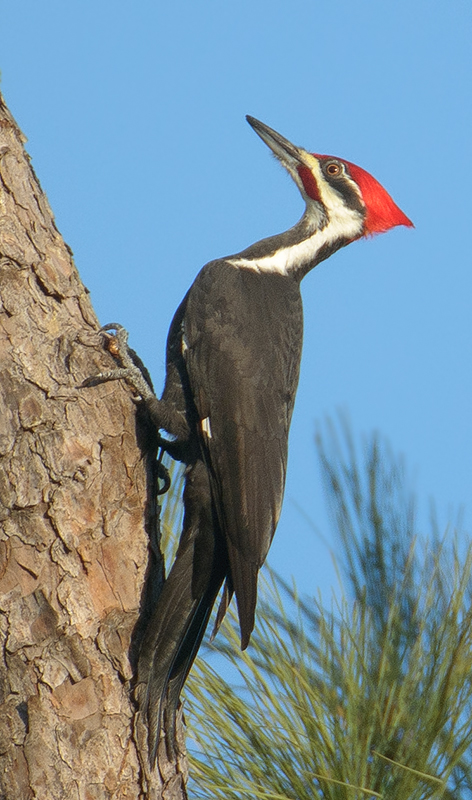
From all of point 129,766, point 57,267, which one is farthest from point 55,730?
point 57,267

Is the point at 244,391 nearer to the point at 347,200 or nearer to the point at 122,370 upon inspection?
the point at 122,370

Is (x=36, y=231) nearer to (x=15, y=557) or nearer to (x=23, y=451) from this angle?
(x=23, y=451)

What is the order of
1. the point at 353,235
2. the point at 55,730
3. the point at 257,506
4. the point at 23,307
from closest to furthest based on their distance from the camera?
the point at 55,730 → the point at 23,307 → the point at 257,506 → the point at 353,235

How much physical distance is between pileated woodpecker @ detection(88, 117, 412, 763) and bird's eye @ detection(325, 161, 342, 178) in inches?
16.1

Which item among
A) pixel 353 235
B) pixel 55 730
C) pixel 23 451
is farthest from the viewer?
pixel 353 235

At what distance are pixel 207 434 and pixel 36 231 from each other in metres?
0.69

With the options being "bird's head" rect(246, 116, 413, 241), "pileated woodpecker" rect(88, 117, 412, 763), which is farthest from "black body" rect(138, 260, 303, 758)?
"bird's head" rect(246, 116, 413, 241)

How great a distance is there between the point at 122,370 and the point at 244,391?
1.29 feet

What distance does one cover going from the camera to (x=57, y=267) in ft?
7.03

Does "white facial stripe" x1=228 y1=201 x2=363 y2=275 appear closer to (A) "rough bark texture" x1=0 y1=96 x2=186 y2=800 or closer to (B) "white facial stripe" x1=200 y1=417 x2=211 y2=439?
(B) "white facial stripe" x1=200 y1=417 x2=211 y2=439

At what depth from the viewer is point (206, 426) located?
91.4 inches

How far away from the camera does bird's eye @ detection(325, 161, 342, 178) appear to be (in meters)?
3.16

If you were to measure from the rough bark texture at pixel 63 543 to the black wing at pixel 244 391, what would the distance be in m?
0.22

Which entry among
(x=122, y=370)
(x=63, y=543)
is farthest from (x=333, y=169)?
(x=63, y=543)
